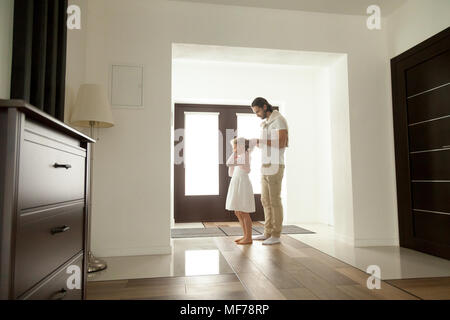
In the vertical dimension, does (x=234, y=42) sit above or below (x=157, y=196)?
above

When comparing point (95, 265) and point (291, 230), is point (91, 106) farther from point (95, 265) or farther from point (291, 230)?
point (291, 230)

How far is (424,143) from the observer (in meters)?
2.79

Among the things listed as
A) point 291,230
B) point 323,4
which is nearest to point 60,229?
point 323,4

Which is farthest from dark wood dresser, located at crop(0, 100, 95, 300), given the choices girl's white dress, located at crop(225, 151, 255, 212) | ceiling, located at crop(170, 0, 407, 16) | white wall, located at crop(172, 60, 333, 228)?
white wall, located at crop(172, 60, 333, 228)

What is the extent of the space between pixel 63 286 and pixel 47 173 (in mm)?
462

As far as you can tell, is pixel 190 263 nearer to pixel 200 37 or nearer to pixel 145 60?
pixel 145 60

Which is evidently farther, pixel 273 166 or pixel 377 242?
pixel 377 242

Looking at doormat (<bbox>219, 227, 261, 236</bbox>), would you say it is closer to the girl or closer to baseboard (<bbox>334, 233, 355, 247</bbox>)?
the girl

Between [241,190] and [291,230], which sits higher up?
[241,190]

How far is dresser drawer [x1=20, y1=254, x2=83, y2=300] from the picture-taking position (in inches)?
34.3

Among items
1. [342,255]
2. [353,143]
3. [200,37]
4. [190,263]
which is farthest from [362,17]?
[190,263]

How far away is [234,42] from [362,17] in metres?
1.52

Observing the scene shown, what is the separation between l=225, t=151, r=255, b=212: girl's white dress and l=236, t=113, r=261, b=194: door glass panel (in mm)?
1900
